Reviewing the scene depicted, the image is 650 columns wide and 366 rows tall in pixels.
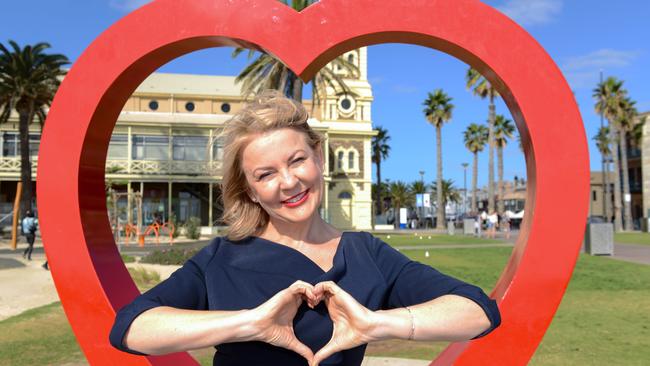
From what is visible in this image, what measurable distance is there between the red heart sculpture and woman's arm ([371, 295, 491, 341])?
4.22 feet

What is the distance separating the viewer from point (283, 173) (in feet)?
6.57

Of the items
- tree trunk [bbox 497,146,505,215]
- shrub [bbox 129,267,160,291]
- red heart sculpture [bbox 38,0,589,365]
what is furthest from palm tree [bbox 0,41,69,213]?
tree trunk [bbox 497,146,505,215]

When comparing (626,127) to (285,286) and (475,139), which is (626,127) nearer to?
(475,139)

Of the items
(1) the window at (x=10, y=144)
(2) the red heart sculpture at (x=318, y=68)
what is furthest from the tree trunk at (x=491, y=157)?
(2) the red heart sculpture at (x=318, y=68)

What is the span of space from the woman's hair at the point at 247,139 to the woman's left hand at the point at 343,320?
19.9 inches

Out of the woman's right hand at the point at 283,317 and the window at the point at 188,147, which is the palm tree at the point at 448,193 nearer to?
the window at the point at 188,147

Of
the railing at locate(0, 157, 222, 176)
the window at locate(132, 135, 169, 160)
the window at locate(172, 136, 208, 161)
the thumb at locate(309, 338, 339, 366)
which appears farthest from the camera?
the window at locate(172, 136, 208, 161)

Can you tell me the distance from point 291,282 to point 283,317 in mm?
257

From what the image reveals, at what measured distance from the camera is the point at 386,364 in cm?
573

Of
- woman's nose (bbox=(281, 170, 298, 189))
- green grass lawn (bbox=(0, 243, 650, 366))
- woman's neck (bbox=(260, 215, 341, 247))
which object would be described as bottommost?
green grass lawn (bbox=(0, 243, 650, 366))

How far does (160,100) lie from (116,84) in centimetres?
4357

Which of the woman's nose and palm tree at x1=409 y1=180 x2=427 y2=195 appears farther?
palm tree at x1=409 y1=180 x2=427 y2=195

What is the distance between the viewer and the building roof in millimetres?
44906

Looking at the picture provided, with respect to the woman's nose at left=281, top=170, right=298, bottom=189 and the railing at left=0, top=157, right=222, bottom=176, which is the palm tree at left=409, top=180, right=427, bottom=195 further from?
the woman's nose at left=281, top=170, right=298, bottom=189
